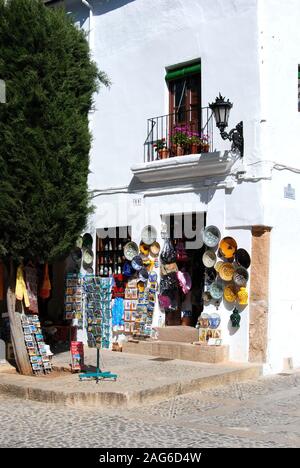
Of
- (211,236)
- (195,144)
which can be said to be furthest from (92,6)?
(211,236)

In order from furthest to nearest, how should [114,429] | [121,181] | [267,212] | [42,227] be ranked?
[121,181], [267,212], [42,227], [114,429]

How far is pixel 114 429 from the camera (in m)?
6.75

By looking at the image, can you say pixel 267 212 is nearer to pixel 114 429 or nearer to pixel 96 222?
pixel 96 222

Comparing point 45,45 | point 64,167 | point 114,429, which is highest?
point 45,45

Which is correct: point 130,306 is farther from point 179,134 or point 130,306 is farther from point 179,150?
point 179,134

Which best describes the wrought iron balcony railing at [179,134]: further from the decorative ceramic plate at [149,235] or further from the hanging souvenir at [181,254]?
the hanging souvenir at [181,254]

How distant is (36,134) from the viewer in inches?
354

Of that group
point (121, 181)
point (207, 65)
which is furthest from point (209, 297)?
point (207, 65)

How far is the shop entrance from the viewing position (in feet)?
38.6

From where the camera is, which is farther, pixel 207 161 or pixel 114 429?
pixel 207 161

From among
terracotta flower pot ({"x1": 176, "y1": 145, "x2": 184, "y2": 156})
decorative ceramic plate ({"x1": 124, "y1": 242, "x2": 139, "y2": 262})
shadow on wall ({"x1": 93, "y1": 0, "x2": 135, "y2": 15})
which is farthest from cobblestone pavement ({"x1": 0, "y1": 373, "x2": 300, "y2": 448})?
shadow on wall ({"x1": 93, "y1": 0, "x2": 135, "y2": 15})

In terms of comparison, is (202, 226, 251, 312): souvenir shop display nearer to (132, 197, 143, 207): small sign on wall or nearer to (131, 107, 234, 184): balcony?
(131, 107, 234, 184): balcony

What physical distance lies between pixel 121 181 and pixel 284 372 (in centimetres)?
479

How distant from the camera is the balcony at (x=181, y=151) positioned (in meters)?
10.8
